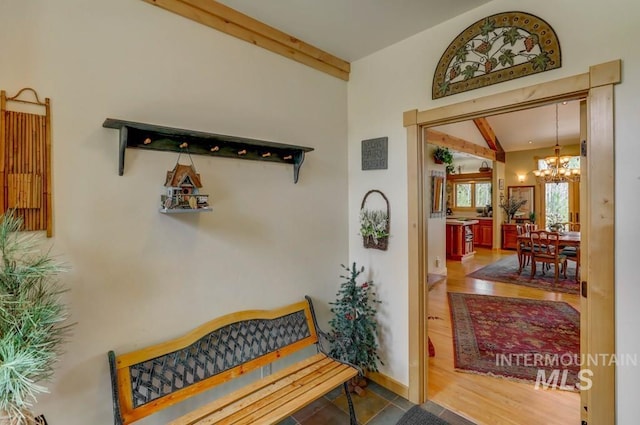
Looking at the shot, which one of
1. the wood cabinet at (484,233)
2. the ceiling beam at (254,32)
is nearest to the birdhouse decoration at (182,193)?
the ceiling beam at (254,32)

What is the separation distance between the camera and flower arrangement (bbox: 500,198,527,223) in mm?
8776

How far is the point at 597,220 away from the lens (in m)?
1.56

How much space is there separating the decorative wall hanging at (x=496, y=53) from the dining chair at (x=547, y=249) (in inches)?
183

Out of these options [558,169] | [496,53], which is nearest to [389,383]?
[496,53]

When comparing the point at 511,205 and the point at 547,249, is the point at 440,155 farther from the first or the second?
the point at 511,205

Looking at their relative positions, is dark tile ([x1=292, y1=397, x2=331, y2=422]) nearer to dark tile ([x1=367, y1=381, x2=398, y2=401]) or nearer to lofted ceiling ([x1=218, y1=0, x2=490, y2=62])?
dark tile ([x1=367, y1=381, x2=398, y2=401])

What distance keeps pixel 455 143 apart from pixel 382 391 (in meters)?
4.53

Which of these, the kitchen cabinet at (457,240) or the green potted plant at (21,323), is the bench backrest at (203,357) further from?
the kitchen cabinet at (457,240)

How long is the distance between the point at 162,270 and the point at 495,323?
3813 millimetres

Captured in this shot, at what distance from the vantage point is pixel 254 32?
6.89ft

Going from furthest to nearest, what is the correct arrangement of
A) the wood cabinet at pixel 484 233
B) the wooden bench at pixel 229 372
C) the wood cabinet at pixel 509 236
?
the wood cabinet at pixel 484 233 → the wood cabinet at pixel 509 236 → the wooden bench at pixel 229 372

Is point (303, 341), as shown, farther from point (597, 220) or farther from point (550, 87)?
point (550, 87)

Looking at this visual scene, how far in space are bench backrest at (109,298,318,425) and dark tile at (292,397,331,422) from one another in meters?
0.47

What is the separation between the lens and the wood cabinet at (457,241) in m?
7.42
